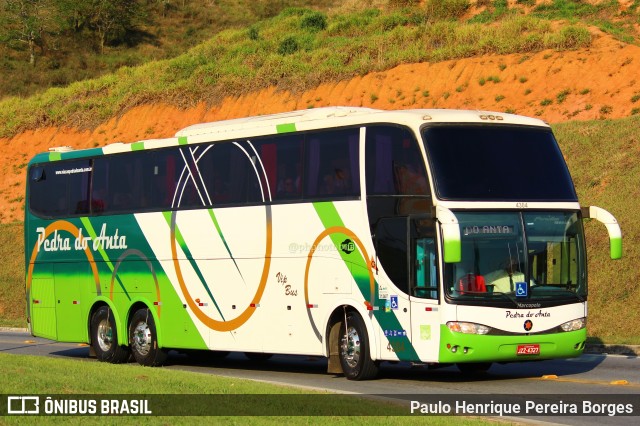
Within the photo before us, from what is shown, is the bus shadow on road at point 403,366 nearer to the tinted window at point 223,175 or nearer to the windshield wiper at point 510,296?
the windshield wiper at point 510,296

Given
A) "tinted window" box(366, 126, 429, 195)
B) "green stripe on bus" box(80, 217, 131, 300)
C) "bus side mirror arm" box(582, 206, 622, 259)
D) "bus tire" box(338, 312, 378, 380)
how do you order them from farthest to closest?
1. "green stripe on bus" box(80, 217, 131, 300)
2. "bus tire" box(338, 312, 378, 380)
3. "bus side mirror arm" box(582, 206, 622, 259)
4. "tinted window" box(366, 126, 429, 195)

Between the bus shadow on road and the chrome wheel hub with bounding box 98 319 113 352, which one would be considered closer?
the bus shadow on road

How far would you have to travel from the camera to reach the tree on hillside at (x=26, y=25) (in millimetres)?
82562

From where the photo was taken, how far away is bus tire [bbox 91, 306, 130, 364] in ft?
73.8

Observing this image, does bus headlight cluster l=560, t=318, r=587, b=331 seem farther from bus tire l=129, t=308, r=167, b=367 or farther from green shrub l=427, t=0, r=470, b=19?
green shrub l=427, t=0, r=470, b=19

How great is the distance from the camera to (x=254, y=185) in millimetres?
19406

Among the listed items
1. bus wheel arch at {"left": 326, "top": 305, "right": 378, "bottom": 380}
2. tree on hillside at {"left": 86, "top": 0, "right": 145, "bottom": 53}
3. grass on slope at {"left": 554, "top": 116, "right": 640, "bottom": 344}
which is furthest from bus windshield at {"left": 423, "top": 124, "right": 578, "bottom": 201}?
tree on hillside at {"left": 86, "top": 0, "right": 145, "bottom": 53}

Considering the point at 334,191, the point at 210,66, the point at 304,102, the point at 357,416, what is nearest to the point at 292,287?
the point at 334,191

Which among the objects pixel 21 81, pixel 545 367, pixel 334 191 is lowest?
pixel 545 367

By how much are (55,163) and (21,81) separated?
55.4 metres

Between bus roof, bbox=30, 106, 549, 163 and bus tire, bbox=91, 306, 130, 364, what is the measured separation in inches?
134

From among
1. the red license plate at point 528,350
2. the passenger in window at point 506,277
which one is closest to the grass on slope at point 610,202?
the red license plate at point 528,350

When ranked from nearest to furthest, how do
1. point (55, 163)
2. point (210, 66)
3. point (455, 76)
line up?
1. point (55, 163)
2. point (455, 76)
3. point (210, 66)

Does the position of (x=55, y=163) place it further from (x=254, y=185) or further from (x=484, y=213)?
(x=484, y=213)
